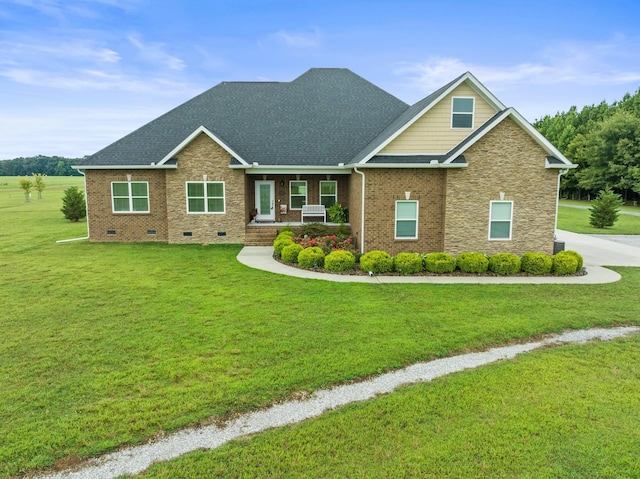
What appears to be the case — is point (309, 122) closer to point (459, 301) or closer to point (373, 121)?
point (373, 121)

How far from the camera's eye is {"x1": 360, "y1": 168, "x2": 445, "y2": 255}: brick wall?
47.9 feet

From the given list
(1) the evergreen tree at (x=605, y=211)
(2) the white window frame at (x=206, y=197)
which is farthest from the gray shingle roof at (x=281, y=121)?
(1) the evergreen tree at (x=605, y=211)

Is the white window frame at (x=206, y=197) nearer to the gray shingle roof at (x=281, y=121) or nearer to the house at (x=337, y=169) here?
the house at (x=337, y=169)

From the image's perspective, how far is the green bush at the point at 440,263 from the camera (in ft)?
42.5

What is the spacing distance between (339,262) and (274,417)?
8.33 meters

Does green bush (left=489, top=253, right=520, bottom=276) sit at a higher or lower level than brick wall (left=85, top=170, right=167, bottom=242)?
lower

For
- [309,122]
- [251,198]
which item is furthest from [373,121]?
[251,198]

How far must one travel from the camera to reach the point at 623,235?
23.0 metres

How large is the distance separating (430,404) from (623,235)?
943 inches

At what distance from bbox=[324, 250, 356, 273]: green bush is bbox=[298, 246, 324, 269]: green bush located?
1.21ft

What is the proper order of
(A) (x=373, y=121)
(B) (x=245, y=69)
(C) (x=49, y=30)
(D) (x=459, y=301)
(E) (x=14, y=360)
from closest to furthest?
(E) (x=14, y=360) → (D) (x=459, y=301) → (C) (x=49, y=30) → (A) (x=373, y=121) → (B) (x=245, y=69)

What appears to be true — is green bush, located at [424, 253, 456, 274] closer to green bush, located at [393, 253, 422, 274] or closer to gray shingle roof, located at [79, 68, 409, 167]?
green bush, located at [393, 253, 422, 274]

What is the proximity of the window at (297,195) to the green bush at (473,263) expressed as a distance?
9914mm

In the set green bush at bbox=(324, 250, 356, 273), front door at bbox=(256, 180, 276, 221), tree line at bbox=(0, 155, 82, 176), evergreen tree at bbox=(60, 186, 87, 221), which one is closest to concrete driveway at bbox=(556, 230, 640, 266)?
green bush at bbox=(324, 250, 356, 273)
